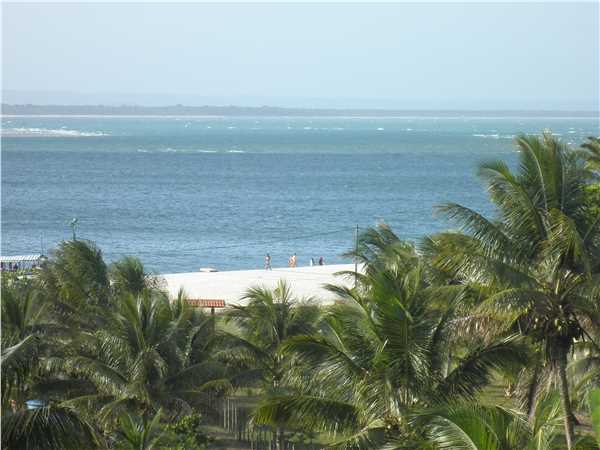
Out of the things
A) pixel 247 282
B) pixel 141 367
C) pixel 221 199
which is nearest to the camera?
pixel 141 367

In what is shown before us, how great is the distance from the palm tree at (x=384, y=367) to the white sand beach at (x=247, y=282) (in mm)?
22216

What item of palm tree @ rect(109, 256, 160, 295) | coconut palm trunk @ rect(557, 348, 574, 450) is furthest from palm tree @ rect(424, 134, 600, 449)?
palm tree @ rect(109, 256, 160, 295)

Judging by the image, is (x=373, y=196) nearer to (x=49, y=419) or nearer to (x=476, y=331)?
(x=476, y=331)

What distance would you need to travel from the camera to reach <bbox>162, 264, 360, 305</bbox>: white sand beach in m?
40.5

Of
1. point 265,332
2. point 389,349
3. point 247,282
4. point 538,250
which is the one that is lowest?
point 247,282

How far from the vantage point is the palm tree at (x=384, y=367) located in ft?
46.8

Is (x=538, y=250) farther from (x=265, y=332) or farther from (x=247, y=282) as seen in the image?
(x=247, y=282)

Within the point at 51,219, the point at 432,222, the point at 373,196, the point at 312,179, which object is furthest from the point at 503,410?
the point at 312,179

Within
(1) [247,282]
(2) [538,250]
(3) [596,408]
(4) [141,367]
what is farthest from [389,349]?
(1) [247,282]

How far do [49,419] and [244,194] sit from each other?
340ft

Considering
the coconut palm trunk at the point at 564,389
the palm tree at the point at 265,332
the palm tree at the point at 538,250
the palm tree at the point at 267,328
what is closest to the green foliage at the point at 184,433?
the palm tree at the point at 265,332

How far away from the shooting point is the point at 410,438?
1346 centimetres

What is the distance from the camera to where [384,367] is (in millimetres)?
14438

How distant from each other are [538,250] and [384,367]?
12.7 feet
